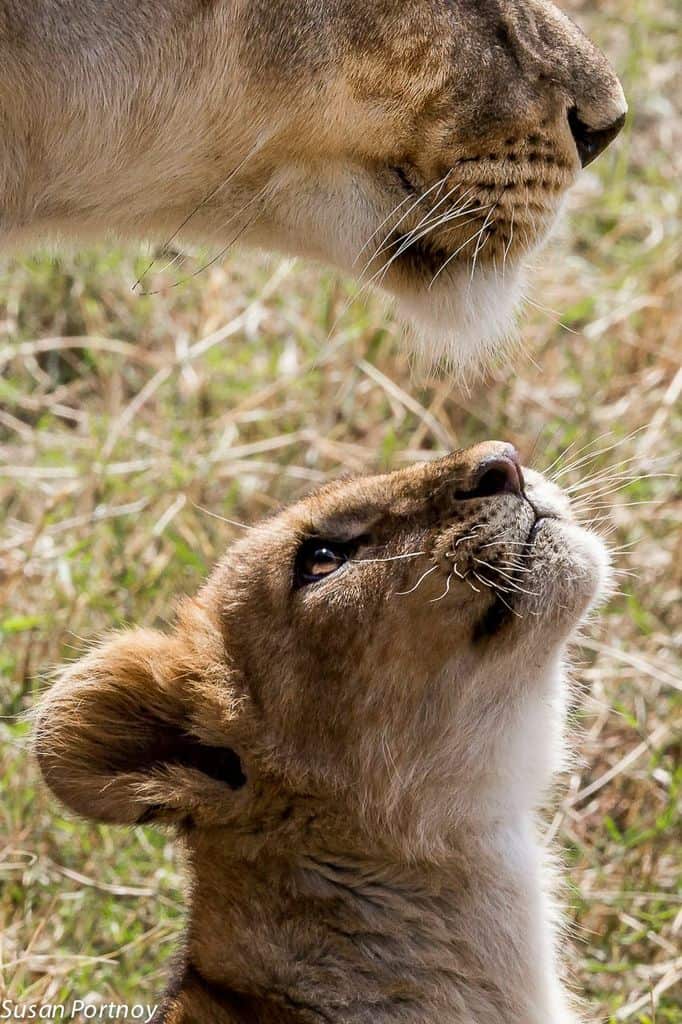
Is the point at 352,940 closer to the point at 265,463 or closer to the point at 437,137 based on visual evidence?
the point at 437,137

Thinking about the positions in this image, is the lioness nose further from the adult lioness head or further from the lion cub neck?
the lion cub neck

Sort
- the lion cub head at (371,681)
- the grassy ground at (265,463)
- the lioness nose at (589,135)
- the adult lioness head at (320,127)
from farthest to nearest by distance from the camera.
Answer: the grassy ground at (265,463) → the lioness nose at (589,135) → the lion cub head at (371,681) → the adult lioness head at (320,127)

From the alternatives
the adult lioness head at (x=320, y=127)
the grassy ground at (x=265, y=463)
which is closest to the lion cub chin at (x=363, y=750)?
the adult lioness head at (x=320, y=127)

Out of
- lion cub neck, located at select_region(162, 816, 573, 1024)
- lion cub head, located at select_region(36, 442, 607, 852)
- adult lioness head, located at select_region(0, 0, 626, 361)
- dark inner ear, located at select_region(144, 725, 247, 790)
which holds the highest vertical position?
adult lioness head, located at select_region(0, 0, 626, 361)

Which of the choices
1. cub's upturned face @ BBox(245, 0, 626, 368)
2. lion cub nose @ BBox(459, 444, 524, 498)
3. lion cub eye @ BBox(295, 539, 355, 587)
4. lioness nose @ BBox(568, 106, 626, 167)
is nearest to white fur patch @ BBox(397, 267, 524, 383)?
cub's upturned face @ BBox(245, 0, 626, 368)

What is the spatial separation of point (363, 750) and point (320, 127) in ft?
3.63

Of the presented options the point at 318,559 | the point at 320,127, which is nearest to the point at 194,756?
the point at 318,559

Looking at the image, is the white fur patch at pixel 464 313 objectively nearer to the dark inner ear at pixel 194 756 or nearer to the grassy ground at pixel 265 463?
the grassy ground at pixel 265 463

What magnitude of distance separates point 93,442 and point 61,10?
2.59m

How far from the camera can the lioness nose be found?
302cm

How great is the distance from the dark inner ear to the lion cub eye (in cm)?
34

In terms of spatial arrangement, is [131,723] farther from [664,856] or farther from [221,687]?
[664,856]

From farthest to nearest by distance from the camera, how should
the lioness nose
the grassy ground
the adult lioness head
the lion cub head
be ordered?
the grassy ground, the lioness nose, the lion cub head, the adult lioness head

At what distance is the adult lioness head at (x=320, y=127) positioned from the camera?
2664 millimetres
